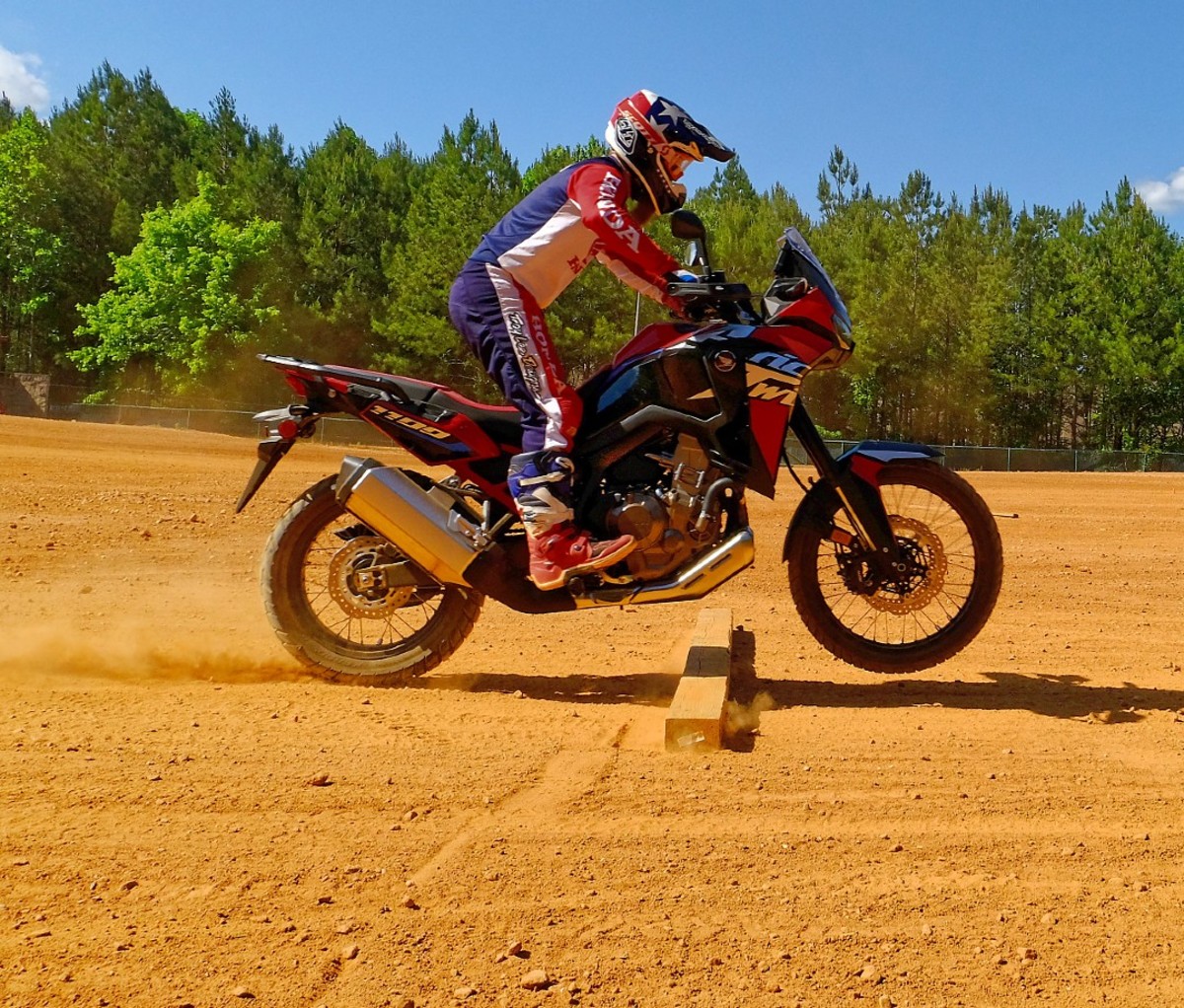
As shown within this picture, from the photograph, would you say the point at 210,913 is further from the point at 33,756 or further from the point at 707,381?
the point at 707,381

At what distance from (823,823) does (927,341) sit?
195 ft

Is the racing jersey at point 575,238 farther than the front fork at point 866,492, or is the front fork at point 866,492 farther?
the front fork at point 866,492

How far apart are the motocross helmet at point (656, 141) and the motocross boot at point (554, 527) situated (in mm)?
1353

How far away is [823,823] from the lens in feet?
10.7

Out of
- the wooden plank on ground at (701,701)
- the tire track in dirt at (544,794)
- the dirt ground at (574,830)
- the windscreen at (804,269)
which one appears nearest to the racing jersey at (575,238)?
the windscreen at (804,269)

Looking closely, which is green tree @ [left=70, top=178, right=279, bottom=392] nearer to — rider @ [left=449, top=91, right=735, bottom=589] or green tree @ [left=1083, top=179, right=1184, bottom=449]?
green tree @ [left=1083, top=179, right=1184, bottom=449]

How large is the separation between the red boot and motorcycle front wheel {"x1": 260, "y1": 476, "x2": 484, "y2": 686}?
1.66 feet

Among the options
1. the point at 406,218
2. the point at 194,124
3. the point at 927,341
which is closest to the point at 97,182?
the point at 194,124

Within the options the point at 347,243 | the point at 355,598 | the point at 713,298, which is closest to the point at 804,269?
the point at 713,298

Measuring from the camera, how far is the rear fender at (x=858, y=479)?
4961mm

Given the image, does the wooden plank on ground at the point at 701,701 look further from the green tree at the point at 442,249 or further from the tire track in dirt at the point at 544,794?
the green tree at the point at 442,249

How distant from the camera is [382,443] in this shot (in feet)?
126

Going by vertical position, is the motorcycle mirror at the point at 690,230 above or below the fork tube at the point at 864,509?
above

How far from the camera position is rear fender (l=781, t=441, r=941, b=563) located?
496 cm
